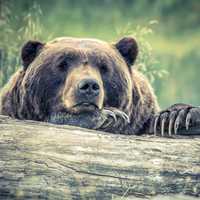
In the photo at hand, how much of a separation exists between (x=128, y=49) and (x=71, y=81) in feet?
2.23

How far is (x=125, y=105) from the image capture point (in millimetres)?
3961

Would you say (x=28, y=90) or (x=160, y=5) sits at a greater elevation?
(x=160, y=5)

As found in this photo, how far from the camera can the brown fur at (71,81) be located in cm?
379

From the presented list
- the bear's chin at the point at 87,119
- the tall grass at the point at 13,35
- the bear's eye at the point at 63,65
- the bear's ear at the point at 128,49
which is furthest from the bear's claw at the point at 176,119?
the tall grass at the point at 13,35

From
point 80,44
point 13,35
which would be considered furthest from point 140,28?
point 80,44

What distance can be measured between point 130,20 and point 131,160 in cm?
443

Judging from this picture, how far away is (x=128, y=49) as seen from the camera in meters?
4.18

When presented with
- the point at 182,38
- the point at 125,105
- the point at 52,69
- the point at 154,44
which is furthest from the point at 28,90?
the point at 182,38

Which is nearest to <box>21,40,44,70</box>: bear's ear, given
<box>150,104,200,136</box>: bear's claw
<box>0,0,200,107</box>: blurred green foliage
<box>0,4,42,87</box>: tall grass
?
<box>150,104,200,136</box>: bear's claw

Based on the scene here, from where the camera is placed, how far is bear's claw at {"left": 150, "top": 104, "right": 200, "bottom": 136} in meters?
3.53

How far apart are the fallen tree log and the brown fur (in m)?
0.53

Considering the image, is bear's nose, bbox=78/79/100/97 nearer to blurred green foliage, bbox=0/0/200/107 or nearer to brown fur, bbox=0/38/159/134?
brown fur, bbox=0/38/159/134

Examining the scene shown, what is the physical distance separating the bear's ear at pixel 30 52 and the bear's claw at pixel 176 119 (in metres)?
0.92

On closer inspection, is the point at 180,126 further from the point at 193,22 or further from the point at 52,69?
the point at 193,22
